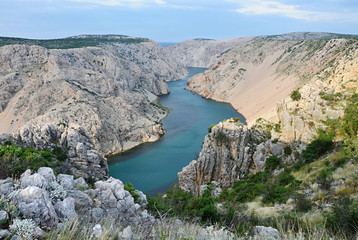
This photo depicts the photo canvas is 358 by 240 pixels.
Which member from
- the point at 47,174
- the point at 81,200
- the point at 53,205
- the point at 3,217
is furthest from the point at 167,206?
the point at 3,217

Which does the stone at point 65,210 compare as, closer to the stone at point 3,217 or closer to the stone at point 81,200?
the stone at point 81,200

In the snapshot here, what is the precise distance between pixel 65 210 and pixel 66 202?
258 mm

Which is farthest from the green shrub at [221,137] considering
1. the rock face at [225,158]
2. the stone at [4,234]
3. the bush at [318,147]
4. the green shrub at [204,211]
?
the stone at [4,234]

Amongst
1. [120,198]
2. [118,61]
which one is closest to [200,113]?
[118,61]

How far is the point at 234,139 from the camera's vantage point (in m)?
28.0

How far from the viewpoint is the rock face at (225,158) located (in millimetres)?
27484

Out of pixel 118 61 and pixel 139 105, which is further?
pixel 118 61

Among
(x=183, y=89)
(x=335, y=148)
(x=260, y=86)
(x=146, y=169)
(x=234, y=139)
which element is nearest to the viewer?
(x=335, y=148)

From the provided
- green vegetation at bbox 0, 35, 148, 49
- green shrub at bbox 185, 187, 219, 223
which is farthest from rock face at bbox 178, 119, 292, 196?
green vegetation at bbox 0, 35, 148, 49

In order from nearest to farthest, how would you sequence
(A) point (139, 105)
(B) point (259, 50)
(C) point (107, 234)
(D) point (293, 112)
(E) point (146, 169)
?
(C) point (107, 234) → (D) point (293, 112) → (E) point (146, 169) → (A) point (139, 105) → (B) point (259, 50)

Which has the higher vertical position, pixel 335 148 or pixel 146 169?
pixel 335 148

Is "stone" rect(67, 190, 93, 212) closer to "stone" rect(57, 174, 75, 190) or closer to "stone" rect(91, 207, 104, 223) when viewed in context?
"stone" rect(91, 207, 104, 223)

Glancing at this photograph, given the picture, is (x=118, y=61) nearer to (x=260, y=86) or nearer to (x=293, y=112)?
(x=260, y=86)

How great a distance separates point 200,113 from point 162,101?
21517 mm
